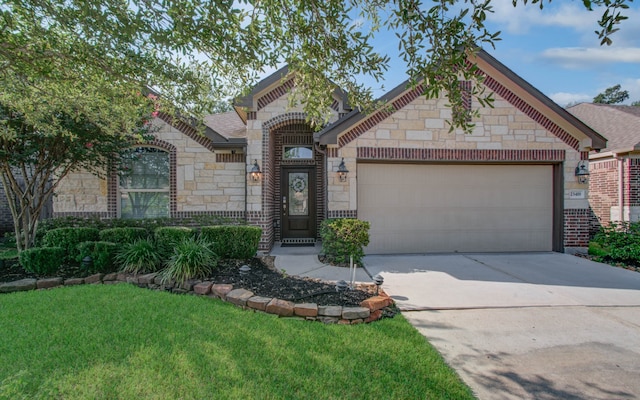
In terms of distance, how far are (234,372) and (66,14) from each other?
3.88m

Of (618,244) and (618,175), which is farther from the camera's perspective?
(618,175)

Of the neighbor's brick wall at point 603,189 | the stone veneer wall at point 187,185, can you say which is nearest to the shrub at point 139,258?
the stone veneer wall at point 187,185

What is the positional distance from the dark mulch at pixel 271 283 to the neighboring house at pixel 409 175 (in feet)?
7.30

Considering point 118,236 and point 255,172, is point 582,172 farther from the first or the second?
point 118,236

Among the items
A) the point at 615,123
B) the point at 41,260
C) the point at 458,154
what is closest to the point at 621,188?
the point at 615,123

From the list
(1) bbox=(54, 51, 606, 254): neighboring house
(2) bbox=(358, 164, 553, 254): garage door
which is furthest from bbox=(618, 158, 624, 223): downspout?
(2) bbox=(358, 164, 553, 254): garage door

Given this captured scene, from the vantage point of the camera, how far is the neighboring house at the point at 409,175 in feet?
25.9

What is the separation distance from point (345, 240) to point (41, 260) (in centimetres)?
547

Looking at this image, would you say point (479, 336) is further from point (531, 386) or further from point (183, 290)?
point (183, 290)

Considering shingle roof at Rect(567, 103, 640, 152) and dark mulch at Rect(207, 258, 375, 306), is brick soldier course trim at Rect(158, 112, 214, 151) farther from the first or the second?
shingle roof at Rect(567, 103, 640, 152)

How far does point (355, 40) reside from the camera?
3.62 m

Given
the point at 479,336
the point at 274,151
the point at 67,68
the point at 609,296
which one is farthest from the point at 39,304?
the point at 609,296

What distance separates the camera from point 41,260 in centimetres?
556

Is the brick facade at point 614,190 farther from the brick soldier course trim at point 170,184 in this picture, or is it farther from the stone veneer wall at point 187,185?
the brick soldier course trim at point 170,184
